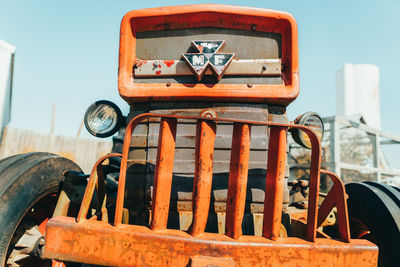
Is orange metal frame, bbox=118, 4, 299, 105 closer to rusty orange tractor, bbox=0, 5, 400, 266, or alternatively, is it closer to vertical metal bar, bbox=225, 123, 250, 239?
rusty orange tractor, bbox=0, 5, 400, 266

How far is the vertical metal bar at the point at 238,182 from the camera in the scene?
177 centimetres

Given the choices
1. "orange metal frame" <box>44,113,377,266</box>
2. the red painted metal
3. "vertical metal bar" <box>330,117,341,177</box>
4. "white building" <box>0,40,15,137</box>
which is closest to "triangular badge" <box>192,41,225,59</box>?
"orange metal frame" <box>44,113,377,266</box>

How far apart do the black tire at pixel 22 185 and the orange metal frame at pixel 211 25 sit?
90 cm

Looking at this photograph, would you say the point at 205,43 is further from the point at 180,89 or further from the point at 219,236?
the point at 219,236

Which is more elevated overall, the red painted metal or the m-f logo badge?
the m-f logo badge

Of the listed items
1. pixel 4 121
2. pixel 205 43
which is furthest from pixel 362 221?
pixel 4 121

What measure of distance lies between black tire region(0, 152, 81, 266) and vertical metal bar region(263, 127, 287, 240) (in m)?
1.68

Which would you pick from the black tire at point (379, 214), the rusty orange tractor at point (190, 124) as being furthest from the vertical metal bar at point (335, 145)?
the rusty orange tractor at point (190, 124)

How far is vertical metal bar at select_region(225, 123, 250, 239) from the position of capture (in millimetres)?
1771

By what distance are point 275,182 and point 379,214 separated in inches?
52.8

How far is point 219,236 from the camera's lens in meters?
1.75

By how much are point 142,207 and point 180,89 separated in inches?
35.4

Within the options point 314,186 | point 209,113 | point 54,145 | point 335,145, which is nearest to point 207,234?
point 314,186

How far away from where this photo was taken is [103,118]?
2.55 metres
